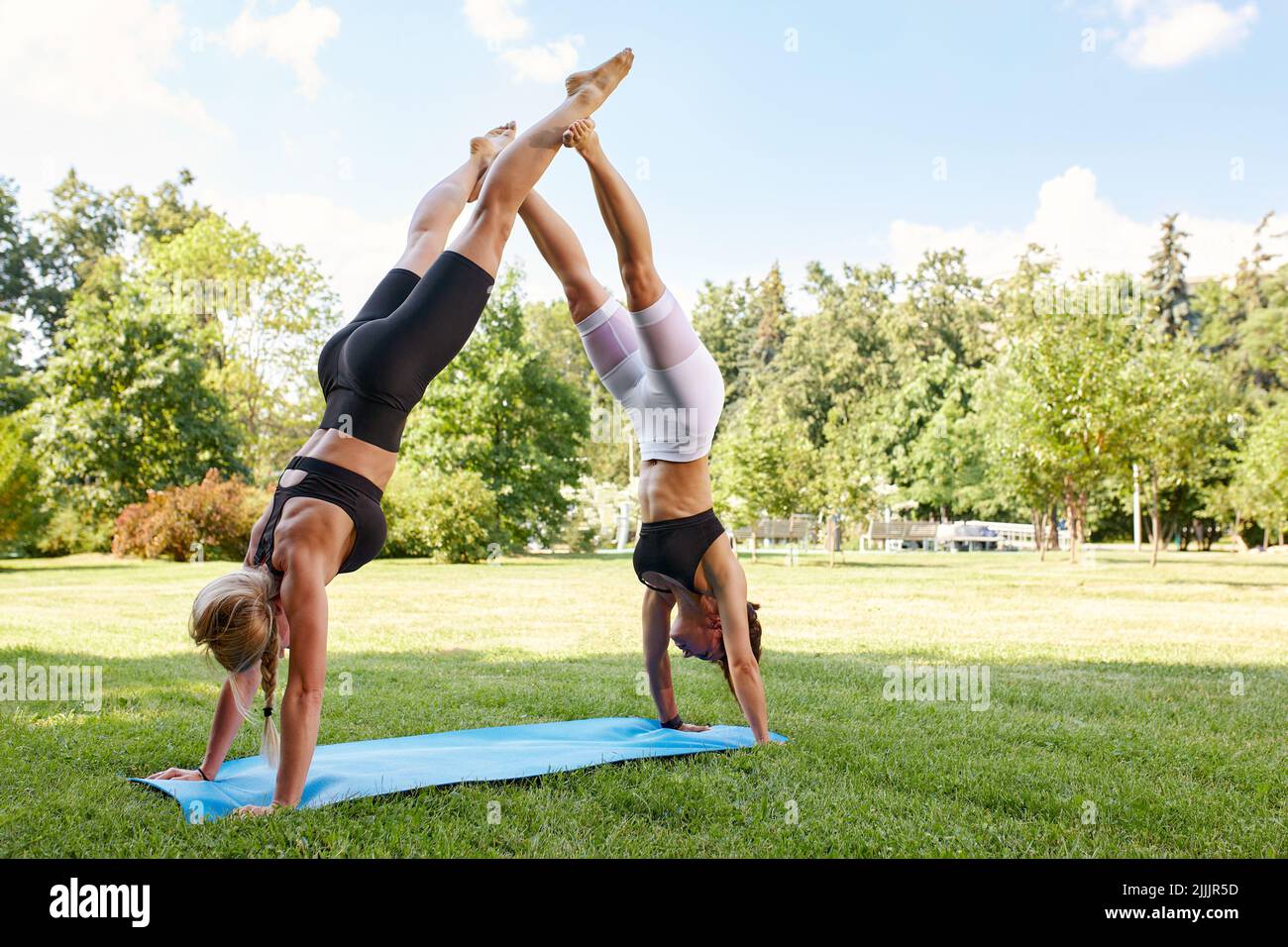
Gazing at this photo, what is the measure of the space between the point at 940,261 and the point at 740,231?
29750mm

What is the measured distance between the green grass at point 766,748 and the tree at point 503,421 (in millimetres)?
11043

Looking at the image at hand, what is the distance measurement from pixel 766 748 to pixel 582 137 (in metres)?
2.84

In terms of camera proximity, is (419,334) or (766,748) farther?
(766,748)

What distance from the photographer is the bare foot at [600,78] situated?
417 cm

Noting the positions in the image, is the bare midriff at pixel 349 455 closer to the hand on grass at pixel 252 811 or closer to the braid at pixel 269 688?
the braid at pixel 269 688

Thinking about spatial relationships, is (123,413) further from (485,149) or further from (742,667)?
(742,667)

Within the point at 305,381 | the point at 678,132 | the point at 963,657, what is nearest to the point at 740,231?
the point at 678,132

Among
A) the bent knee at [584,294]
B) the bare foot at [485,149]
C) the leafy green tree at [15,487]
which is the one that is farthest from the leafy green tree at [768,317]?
the bent knee at [584,294]

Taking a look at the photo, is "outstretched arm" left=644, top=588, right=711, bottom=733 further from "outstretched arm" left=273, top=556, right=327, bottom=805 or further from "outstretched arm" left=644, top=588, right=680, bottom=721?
"outstretched arm" left=273, top=556, right=327, bottom=805

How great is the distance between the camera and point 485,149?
15.3 ft

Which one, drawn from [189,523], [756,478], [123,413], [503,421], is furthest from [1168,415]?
[123,413]

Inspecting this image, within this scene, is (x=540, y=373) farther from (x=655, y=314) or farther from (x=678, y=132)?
(x=655, y=314)

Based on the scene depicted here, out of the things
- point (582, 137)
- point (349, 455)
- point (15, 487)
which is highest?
point (582, 137)

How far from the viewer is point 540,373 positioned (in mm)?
23562
